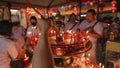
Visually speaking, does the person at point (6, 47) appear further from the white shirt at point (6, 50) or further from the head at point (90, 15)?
the head at point (90, 15)

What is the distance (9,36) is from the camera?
3.18 meters

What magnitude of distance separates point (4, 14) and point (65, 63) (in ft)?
11.1

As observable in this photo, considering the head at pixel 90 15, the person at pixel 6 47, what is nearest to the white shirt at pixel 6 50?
the person at pixel 6 47

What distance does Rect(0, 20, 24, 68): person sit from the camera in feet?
9.96

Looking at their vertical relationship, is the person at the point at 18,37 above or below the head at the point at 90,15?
below

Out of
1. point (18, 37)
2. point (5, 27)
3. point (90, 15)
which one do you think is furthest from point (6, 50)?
point (90, 15)

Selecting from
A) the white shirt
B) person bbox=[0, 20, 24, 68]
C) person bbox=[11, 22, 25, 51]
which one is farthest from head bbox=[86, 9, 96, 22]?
the white shirt

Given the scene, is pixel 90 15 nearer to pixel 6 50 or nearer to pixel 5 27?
pixel 5 27

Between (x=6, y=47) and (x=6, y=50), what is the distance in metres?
0.05

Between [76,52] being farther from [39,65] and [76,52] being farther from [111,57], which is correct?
[111,57]

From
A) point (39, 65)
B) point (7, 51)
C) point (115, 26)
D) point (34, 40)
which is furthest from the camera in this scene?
point (115, 26)

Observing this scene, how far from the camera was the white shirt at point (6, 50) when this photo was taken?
119 inches

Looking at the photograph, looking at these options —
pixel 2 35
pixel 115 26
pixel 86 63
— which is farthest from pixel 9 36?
pixel 115 26

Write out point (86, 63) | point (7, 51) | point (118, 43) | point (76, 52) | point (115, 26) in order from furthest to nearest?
point (115, 26) < point (118, 43) < point (7, 51) < point (86, 63) < point (76, 52)
